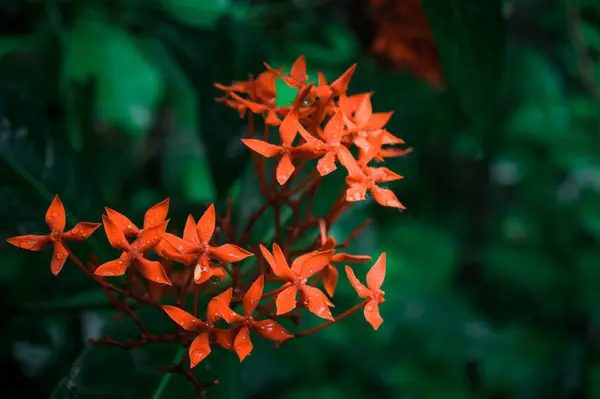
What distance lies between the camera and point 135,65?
1.17 m

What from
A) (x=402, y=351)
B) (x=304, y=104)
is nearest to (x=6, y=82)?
(x=304, y=104)

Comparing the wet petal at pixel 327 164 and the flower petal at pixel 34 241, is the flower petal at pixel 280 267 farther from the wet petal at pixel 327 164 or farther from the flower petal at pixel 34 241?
the flower petal at pixel 34 241

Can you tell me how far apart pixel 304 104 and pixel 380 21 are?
45 cm

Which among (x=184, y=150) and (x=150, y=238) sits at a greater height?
(x=150, y=238)

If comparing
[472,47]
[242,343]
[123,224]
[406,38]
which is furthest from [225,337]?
[406,38]

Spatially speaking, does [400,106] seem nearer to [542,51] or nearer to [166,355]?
[166,355]

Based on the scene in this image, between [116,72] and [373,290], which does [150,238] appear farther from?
[116,72]

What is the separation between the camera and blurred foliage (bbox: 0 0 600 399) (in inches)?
25.6

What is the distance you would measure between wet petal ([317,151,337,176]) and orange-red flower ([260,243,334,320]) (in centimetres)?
6

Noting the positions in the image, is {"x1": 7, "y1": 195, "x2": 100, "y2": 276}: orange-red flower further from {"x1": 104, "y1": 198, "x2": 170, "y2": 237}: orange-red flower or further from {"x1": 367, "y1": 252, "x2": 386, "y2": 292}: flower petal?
{"x1": 367, "y1": 252, "x2": 386, "y2": 292}: flower petal

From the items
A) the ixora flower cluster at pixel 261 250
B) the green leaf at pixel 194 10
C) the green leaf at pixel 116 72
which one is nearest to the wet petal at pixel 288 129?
the ixora flower cluster at pixel 261 250

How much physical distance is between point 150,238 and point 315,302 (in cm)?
13

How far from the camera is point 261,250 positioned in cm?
44

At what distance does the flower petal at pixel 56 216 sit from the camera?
17.1 inches
